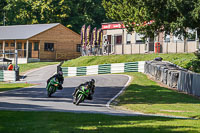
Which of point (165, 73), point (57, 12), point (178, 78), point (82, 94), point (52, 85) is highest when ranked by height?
point (57, 12)

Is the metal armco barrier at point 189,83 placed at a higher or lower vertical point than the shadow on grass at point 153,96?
higher

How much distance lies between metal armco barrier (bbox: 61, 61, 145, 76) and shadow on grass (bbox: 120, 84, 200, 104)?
36.6 ft

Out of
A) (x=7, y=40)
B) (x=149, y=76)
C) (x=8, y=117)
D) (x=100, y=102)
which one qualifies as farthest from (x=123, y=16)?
(x=7, y=40)

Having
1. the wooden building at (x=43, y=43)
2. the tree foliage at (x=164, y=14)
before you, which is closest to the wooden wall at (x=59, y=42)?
the wooden building at (x=43, y=43)

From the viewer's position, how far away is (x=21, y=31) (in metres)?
64.0

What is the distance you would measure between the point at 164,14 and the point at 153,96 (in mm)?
7599

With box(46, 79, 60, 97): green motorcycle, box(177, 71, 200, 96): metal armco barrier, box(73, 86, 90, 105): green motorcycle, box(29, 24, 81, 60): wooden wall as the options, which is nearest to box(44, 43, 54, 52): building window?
box(29, 24, 81, 60): wooden wall

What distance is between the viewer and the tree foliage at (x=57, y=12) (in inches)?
2776

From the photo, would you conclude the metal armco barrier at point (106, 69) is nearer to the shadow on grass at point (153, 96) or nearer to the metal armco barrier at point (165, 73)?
the metal armco barrier at point (165, 73)

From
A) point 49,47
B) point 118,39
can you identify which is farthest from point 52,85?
point 49,47

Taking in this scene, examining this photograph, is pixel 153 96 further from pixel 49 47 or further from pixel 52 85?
pixel 49 47

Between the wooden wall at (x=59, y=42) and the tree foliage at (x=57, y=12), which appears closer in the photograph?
the wooden wall at (x=59, y=42)

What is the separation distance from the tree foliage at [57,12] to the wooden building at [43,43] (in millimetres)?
7117

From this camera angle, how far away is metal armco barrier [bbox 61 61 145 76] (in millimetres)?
38203
